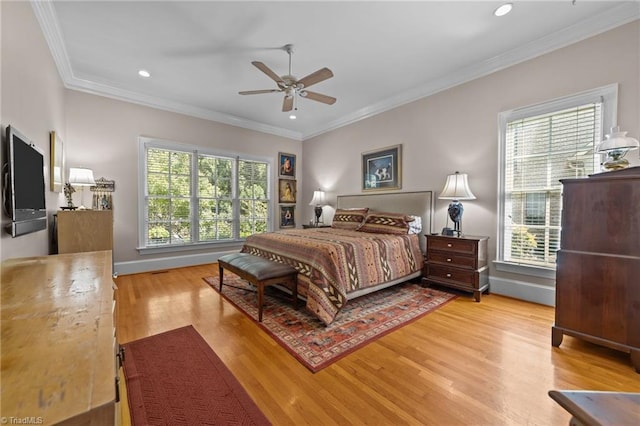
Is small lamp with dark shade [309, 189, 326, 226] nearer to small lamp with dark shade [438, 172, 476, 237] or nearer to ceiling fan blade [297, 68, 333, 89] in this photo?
small lamp with dark shade [438, 172, 476, 237]

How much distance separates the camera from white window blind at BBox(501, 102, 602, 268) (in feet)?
8.68

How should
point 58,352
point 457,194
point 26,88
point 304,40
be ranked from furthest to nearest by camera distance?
point 457,194 → point 304,40 → point 26,88 → point 58,352

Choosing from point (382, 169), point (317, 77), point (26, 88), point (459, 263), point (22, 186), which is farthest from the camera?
point (382, 169)

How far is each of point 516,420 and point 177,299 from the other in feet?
10.5

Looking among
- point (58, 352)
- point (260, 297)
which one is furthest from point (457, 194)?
point (58, 352)

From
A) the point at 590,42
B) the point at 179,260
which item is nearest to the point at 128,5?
the point at 179,260

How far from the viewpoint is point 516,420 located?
4.41 feet

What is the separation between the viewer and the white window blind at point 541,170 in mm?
2645

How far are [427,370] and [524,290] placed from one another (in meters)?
2.09

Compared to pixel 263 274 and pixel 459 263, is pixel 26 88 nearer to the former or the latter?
pixel 263 274

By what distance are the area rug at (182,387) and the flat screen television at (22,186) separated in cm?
116

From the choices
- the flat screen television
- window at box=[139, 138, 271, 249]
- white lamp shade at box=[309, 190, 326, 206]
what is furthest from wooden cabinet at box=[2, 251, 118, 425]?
white lamp shade at box=[309, 190, 326, 206]

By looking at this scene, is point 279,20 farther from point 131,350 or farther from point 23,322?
point 131,350

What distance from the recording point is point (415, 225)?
3.75 meters
